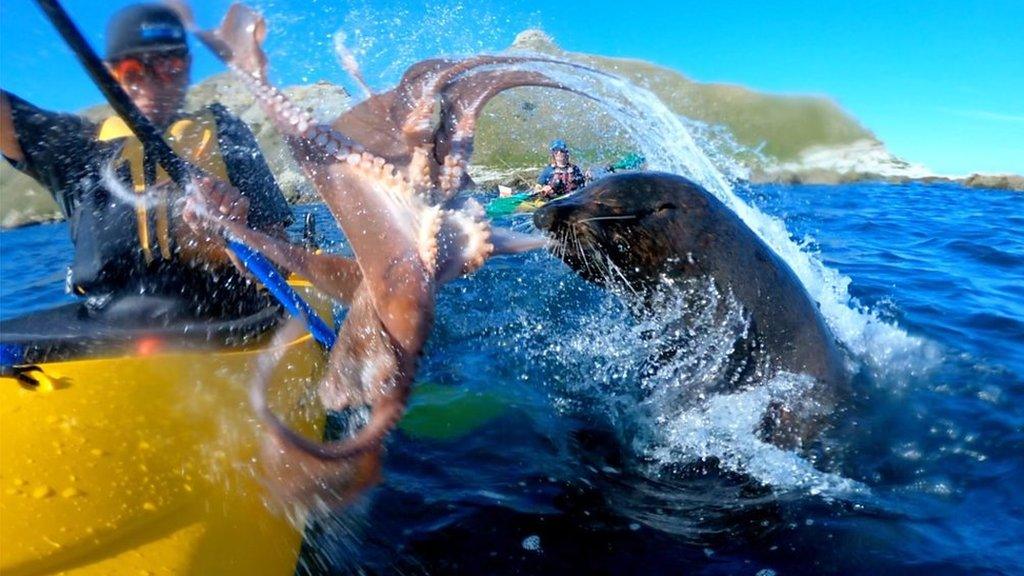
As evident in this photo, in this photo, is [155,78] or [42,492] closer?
[42,492]

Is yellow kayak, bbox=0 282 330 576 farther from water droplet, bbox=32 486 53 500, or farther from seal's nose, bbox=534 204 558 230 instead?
seal's nose, bbox=534 204 558 230

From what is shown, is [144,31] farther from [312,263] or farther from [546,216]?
[546,216]

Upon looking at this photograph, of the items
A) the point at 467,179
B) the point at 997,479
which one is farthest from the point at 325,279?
the point at 997,479

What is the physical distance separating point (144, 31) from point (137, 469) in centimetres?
154

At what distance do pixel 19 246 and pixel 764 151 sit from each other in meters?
45.0

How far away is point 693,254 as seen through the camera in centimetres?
358

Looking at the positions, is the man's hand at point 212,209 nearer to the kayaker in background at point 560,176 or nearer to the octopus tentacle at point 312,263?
the octopus tentacle at point 312,263

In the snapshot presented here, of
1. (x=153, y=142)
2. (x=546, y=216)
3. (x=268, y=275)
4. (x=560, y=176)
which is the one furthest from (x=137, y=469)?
(x=560, y=176)

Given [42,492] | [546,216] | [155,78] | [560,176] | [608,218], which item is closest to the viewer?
[42,492]

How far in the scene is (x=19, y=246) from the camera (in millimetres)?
8430

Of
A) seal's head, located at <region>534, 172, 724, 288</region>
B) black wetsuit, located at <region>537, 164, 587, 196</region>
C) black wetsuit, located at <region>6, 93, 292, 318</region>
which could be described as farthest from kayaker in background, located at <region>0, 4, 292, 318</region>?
black wetsuit, located at <region>537, 164, 587, 196</region>

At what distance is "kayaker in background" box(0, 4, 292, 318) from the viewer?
9.18ft

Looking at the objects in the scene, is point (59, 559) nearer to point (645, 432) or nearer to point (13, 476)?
point (13, 476)

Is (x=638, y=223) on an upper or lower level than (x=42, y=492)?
upper
